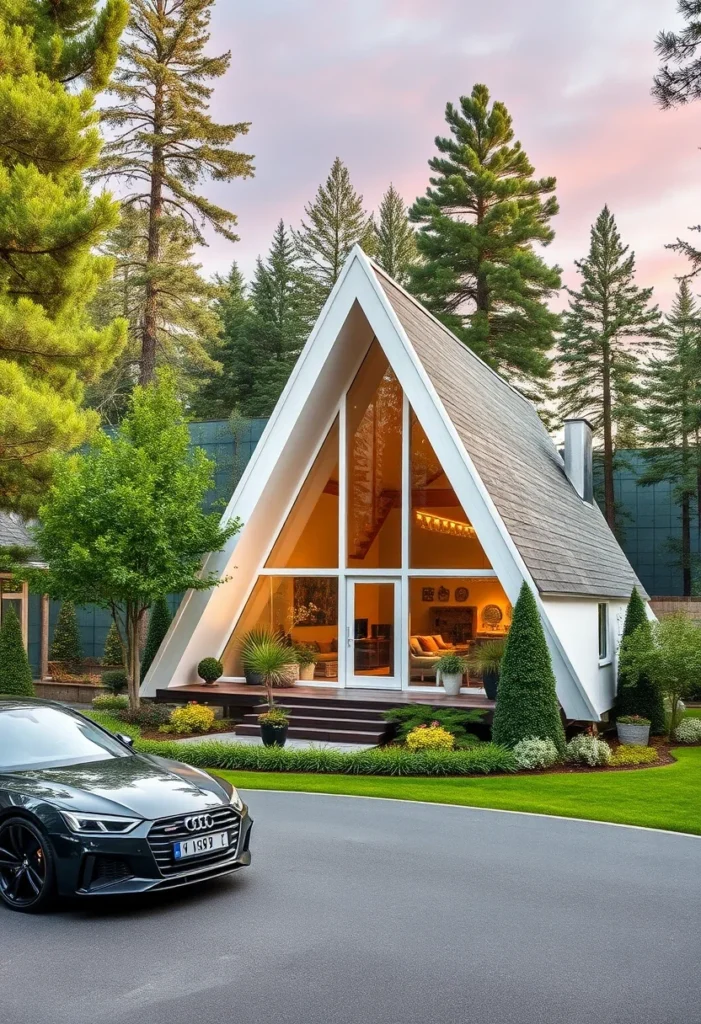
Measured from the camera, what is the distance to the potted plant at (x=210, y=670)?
18.1 m

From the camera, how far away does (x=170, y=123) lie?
2912 centimetres

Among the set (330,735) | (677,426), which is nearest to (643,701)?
(330,735)

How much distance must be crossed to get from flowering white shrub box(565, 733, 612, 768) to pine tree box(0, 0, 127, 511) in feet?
30.5

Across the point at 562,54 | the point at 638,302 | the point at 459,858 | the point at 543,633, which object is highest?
the point at 638,302

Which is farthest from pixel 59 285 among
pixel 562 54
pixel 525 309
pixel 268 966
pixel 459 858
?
pixel 525 309

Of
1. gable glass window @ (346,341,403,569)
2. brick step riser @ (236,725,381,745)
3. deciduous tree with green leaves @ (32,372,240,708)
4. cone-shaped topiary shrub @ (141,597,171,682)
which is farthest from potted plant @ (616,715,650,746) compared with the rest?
cone-shaped topiary shrub @ (141,597,171,682)

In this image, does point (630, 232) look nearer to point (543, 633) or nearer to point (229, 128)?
point (229, 128)

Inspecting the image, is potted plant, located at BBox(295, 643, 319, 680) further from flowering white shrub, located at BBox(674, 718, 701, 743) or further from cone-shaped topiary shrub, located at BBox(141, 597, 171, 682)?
flowering white shrub, located at BBox(674, 718, 701, 743)

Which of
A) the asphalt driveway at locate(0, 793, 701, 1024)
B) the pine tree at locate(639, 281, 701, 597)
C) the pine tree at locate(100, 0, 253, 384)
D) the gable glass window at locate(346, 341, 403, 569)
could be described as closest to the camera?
the asphalt driveway at locate(0, 793, 701, 1024)

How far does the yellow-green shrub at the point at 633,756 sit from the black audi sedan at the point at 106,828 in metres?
8.77

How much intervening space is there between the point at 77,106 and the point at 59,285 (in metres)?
→ 2.90

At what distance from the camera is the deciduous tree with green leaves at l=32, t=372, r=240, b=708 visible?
1575 cm

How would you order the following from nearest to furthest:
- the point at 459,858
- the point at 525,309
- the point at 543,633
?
the point at 459,858 → the point at 543,633 → the point at 525,309

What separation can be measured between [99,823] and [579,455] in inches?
898
